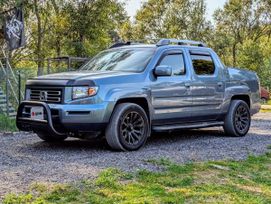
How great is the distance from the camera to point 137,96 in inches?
282

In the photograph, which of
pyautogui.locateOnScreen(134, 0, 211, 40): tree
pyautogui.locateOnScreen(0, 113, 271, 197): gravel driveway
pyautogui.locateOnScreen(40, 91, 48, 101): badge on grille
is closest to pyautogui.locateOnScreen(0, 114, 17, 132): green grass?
pyautogui.locateOnScreen(0, 113, 271, 197): gravel driveway

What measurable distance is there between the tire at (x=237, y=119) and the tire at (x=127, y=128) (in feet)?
7.85

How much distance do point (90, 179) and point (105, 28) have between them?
18.4m

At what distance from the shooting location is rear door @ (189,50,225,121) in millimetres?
8281

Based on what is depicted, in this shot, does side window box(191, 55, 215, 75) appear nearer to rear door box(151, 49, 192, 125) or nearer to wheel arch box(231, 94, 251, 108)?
rear door box(151, 49, 192, 125)

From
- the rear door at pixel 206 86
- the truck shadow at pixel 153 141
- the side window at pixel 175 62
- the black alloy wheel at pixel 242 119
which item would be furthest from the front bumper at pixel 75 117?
the black alloy wheel at pixel 242 119

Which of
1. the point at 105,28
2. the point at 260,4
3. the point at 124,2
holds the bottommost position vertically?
the point at 105,28

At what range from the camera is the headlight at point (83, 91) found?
6688mm

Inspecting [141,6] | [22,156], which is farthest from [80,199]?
[141,6]

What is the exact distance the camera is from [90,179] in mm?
4934

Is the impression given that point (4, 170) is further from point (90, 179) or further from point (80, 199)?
point (80, 199)

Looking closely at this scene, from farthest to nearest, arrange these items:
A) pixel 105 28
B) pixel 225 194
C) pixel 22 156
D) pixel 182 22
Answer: pixel 182 22 → pixel 105 28 → pixel 22 156 → pixel 225 194

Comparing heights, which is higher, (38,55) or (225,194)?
(38,55)

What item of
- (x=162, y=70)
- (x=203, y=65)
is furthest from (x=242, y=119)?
(x=162, y=70)
